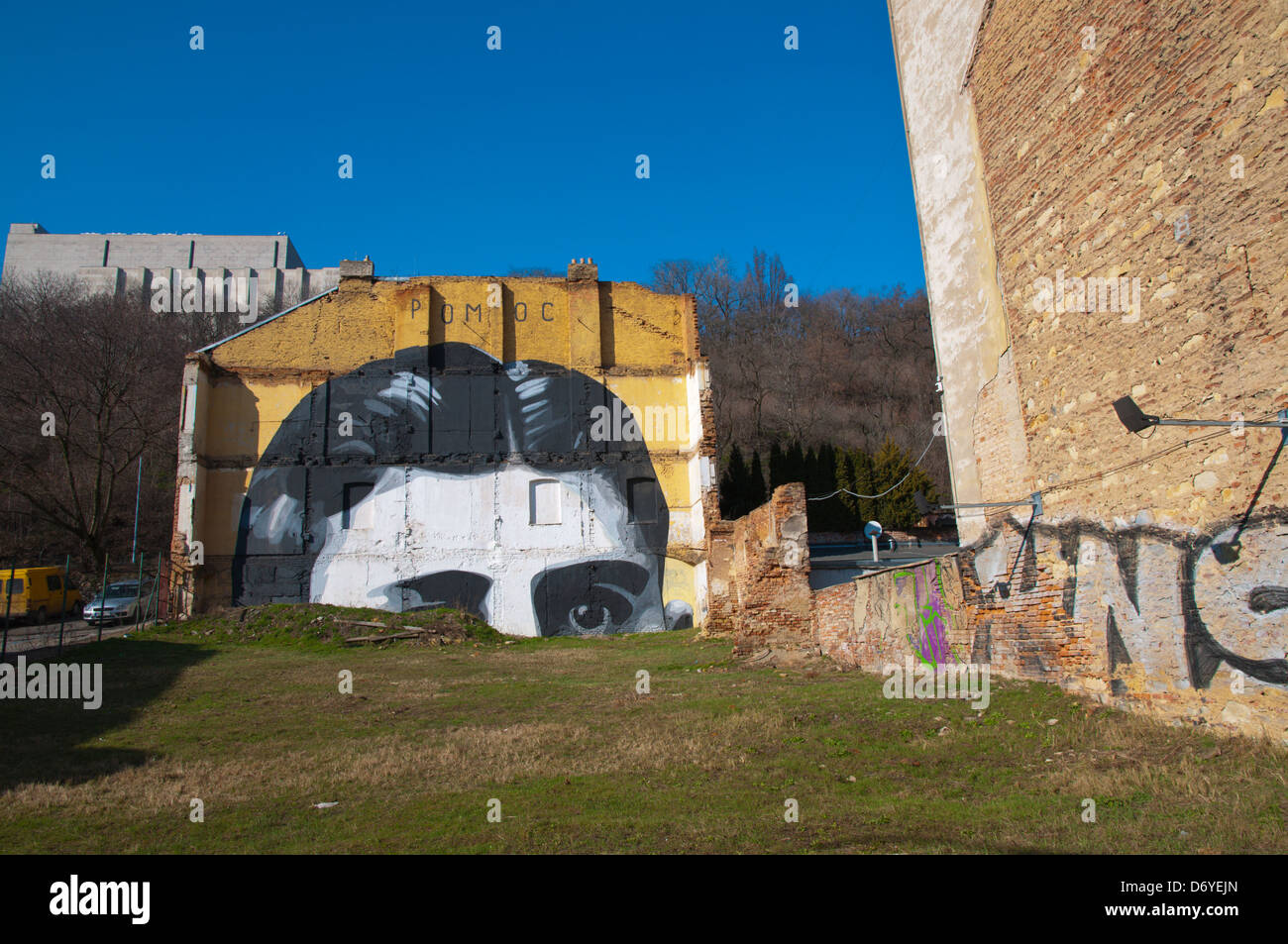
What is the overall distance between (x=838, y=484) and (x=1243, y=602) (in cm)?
3278

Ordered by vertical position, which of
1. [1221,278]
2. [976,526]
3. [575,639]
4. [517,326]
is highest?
[517,326]

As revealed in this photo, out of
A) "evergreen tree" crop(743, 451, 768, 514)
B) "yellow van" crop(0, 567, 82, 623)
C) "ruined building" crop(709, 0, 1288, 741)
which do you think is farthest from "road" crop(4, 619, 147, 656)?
"evergreen tree" crop(743, 451, 768, 514)

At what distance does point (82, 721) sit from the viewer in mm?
10734

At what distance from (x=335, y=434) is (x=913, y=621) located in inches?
772

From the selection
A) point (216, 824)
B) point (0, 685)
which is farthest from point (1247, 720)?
point (0, 685)

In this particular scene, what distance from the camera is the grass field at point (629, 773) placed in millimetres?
5512

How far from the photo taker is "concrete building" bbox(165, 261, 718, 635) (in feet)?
82.0

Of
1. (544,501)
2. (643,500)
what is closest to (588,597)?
(544,501)

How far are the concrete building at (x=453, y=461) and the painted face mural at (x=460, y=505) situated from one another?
5 centimetres

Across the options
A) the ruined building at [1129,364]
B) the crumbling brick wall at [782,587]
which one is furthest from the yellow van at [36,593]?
the ruined building at [1129,364]

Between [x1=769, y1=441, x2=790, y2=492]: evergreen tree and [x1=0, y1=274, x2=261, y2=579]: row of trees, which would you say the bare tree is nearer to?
[x1=0, y1=274, x2=261, y2=579]: row of trees

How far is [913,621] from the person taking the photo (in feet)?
42.2

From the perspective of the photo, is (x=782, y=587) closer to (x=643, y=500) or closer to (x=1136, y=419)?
(x=1136, y=419)
